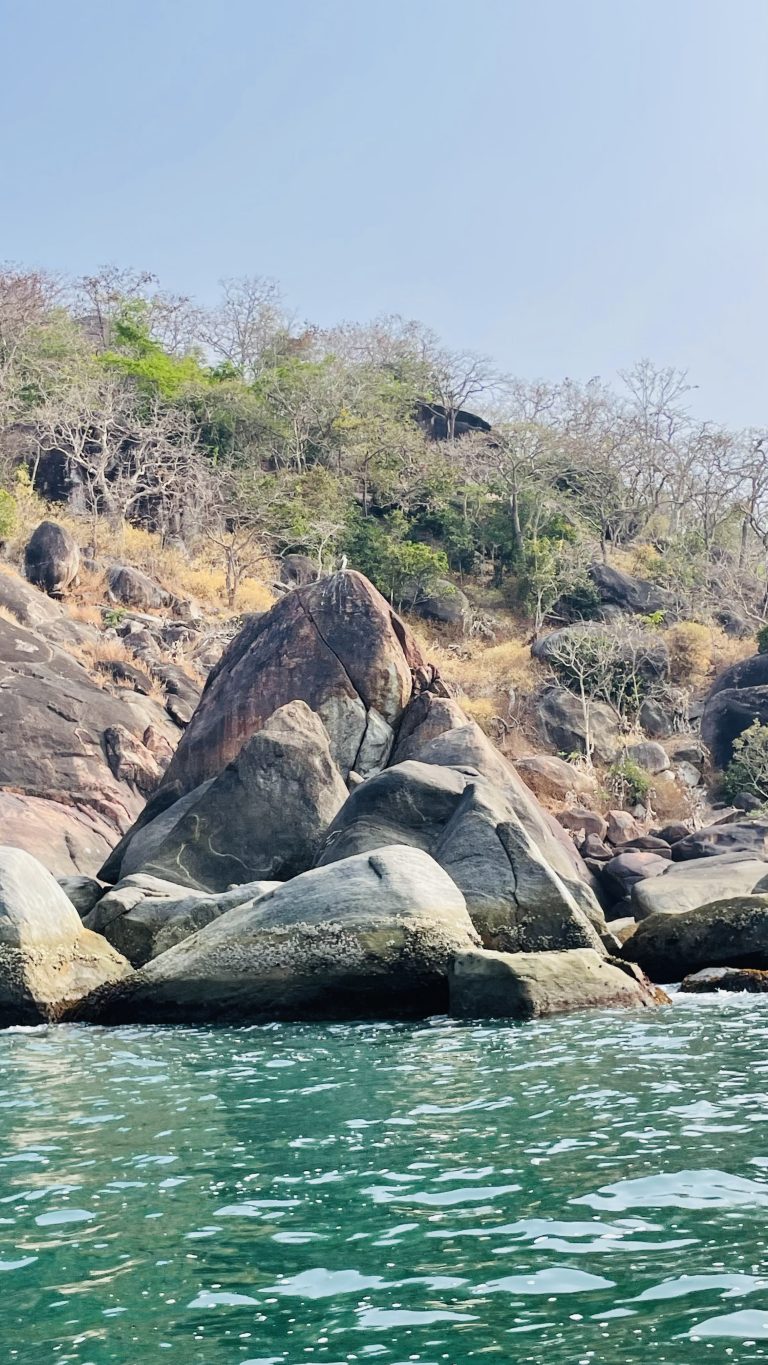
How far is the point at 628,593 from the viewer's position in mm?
52656

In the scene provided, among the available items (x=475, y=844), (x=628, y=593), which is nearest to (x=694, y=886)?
(x=475, y=844)

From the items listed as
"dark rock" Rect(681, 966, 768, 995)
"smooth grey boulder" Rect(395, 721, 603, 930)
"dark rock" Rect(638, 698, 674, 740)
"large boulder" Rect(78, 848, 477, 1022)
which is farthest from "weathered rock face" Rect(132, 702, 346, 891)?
"dark rock" Rect(638, 698, 674, 740)

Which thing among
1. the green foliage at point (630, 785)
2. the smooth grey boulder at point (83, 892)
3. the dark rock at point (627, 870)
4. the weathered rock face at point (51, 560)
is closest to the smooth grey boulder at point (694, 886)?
the dark rock at point (627, 870)

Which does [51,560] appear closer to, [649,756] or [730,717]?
[649,756]

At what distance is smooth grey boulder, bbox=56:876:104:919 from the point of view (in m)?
18.1

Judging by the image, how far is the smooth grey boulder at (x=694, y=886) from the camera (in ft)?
65.4

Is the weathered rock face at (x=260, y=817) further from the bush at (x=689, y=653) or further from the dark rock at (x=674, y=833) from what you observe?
the bush at (x=689, y=653)

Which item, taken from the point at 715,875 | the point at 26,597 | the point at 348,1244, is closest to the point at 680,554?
the point at 26,597

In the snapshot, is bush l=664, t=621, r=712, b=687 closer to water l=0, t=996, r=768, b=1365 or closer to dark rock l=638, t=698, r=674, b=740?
dark rock l=638, t=698, r=674, b=740

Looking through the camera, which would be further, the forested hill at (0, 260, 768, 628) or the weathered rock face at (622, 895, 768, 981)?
the forested hill at (0, 260, 768, 628)

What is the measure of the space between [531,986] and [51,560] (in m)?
28.7

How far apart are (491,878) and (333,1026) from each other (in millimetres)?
3225

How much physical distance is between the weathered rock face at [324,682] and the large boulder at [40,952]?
29.6 feet

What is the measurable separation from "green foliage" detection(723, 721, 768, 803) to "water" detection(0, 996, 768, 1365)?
26.8 metres
